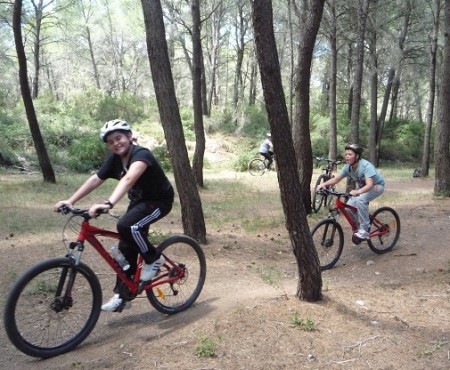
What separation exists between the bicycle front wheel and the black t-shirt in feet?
2.86

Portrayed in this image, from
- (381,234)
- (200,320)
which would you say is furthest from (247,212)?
(200,320)

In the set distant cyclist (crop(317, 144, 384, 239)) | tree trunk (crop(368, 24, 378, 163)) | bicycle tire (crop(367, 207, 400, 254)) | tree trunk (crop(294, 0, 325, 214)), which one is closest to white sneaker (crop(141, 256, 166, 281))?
distant cyclist (crop(317, 144, 384, 239))

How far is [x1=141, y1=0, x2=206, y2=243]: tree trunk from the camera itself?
7.05m

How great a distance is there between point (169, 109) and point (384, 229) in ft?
13.9

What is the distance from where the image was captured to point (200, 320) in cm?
434

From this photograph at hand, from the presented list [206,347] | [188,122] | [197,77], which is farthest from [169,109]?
[188,122]

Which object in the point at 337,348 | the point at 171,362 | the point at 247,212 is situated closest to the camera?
the point at 171,362

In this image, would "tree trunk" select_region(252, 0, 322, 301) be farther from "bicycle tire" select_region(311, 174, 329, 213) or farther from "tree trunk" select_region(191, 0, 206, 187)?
"tree trunk" select_region(191, 0, 206, 187)

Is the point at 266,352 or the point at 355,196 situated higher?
the point at 355,196

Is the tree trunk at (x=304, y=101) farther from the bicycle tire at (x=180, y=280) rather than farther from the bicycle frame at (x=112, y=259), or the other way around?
the bicycle frame at (x=112, y=259)

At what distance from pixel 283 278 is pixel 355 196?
1.77 metres

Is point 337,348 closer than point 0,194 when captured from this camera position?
Yes

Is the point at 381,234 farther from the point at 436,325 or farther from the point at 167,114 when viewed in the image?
the point at 167,114

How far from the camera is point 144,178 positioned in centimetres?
418
